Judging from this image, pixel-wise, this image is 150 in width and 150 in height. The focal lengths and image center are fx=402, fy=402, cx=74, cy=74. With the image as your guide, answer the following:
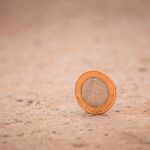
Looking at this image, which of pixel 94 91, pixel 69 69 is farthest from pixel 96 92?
pixel 69 69

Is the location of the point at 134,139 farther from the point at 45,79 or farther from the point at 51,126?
the point at 45,79

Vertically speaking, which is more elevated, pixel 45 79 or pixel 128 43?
pixel 128 43

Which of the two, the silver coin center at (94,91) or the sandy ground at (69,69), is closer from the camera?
the sandy ground at (69,69)

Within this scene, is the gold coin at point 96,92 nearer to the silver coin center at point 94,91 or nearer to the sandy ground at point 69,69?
the silver coin center at point 94,91

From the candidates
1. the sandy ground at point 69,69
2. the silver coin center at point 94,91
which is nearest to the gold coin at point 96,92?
the silver coin center at point 94,91

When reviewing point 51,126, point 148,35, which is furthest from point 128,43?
point 51,126

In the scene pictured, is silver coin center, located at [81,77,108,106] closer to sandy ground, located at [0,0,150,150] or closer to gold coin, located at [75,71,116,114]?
gold coin, located at [75,71,116,114]
